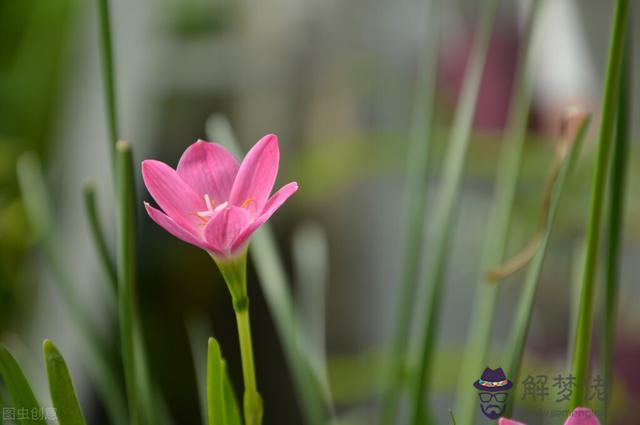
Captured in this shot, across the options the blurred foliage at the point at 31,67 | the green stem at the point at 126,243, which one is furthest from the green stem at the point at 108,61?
the blurred foliage at the point at 31,67

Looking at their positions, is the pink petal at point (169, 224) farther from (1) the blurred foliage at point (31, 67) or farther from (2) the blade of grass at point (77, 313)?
(1) the blurred foliage at point (31, 67)

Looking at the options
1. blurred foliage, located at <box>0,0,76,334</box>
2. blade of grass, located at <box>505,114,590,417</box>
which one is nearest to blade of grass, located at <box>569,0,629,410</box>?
blade of grass, located at <box>505,114,590,417</box>

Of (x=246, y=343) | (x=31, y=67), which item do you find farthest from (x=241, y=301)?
(x=31, y=67)

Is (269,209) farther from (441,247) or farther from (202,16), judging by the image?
(202,16)

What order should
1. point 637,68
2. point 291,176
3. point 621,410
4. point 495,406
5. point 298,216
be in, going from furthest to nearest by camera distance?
point 298,216 → point 291,176 → point 637,68 → point 621,410 → point 495,406

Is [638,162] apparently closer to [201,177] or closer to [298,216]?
[201,177]

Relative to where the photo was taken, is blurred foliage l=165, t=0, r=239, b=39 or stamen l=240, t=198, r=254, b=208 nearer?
stamen l=240, t=198, r=254, b=208

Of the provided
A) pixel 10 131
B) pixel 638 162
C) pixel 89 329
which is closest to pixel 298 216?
pixel 10 131

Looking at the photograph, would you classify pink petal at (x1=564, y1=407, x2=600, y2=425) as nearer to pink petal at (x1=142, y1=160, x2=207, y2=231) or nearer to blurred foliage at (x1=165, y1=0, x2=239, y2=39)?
pink petal at (x1=142, y1=160, x2=207, y2=231)
